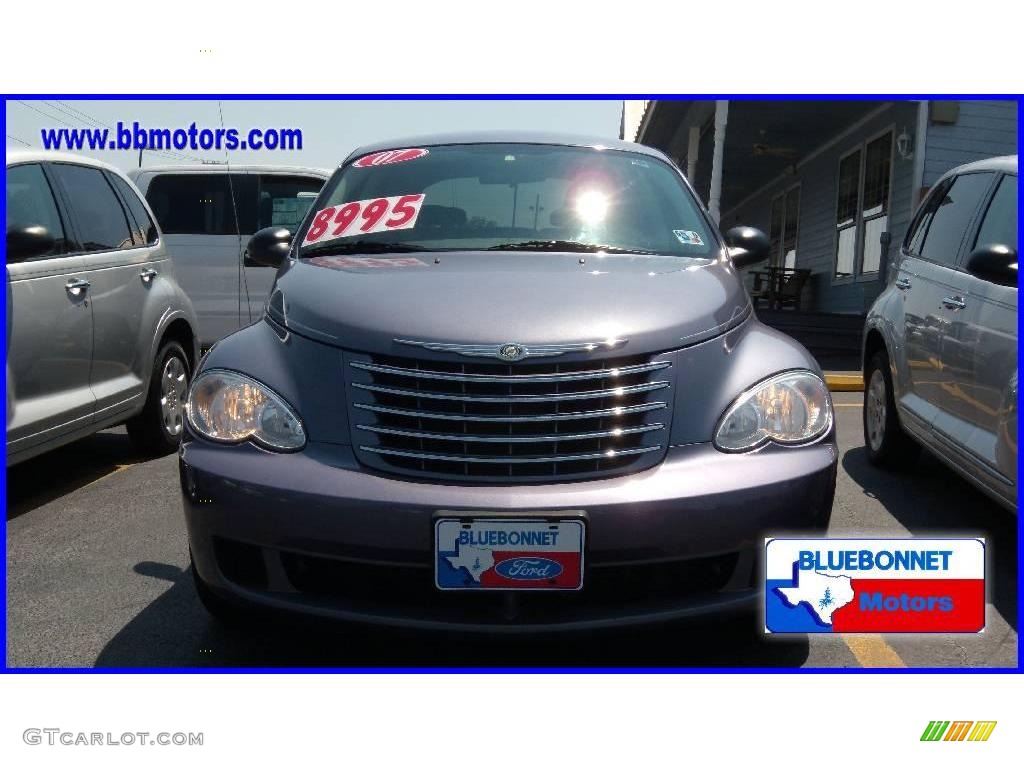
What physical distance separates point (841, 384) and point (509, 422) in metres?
7.06

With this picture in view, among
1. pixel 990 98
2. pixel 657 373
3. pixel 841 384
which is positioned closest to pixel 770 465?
pixel 657 373

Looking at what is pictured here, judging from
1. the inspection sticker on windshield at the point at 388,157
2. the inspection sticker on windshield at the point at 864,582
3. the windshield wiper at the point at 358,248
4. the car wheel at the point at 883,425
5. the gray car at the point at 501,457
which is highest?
the inspection sticker on windshield at the point at 388,157

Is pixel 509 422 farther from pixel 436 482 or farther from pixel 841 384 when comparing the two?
pixel 841 384

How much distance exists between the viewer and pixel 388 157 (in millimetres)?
3930

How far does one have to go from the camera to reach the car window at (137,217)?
5.44 meters

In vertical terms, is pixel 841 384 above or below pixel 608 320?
below

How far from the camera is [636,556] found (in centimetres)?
238

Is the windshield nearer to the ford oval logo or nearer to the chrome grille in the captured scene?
the chrome grille

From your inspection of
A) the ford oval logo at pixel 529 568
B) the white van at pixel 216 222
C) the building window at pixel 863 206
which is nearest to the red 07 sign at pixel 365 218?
the ford oval logo at pixel 529 568

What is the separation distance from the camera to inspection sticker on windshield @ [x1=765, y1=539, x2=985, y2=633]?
→ 2.48 meters

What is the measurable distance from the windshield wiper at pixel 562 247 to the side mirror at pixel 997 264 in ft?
3.94

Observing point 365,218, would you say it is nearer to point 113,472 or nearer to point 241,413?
point 241,413

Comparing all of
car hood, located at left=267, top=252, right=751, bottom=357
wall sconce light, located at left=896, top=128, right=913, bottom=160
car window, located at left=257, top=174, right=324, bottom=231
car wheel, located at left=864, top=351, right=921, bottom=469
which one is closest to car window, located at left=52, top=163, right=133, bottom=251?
car hood, located at left=267, top=252, right=751, bottom=357

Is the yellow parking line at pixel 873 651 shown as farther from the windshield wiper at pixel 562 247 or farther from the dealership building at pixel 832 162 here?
the dealership building at pixel 832 162
